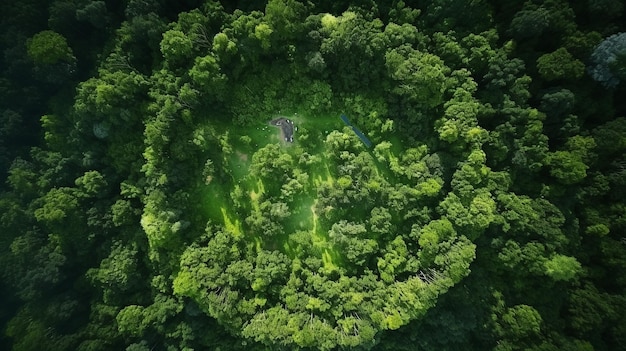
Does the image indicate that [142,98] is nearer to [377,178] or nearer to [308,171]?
[308,171]

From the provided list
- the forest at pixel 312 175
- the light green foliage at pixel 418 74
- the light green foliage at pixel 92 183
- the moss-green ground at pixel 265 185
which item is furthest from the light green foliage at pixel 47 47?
the light green foliage at pixel 418 74

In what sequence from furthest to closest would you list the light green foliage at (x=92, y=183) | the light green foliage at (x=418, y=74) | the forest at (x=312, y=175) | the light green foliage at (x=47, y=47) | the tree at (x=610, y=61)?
1. the light green foliage at (x=92, y=183)
2. the light green foliage at (x=47, y=47)
3. the light green foliage at (x=418, y=74)
4. the forest at (x=312, y=175)
5. the tree at (x=610, y=61)

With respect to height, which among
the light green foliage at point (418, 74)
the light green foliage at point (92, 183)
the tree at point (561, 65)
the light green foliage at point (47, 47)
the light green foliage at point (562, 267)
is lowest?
the light green foliage at point (92, 183)

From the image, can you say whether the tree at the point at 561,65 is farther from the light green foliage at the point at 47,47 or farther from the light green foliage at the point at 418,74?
the light green foliage at the point at 47,47

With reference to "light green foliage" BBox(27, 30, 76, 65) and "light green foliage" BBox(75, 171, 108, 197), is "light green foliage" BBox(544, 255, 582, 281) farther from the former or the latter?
"light green foliage" BBox(27, 30, 76, 65)

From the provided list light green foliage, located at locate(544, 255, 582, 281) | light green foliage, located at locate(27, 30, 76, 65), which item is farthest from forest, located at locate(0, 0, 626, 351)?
light green foliage, located at locate(544, 255, 582, 281)

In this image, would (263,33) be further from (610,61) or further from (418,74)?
(610,61)

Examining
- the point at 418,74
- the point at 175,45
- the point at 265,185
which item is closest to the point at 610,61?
the point at 418,74

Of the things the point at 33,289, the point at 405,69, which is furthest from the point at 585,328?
the point at 33,289
